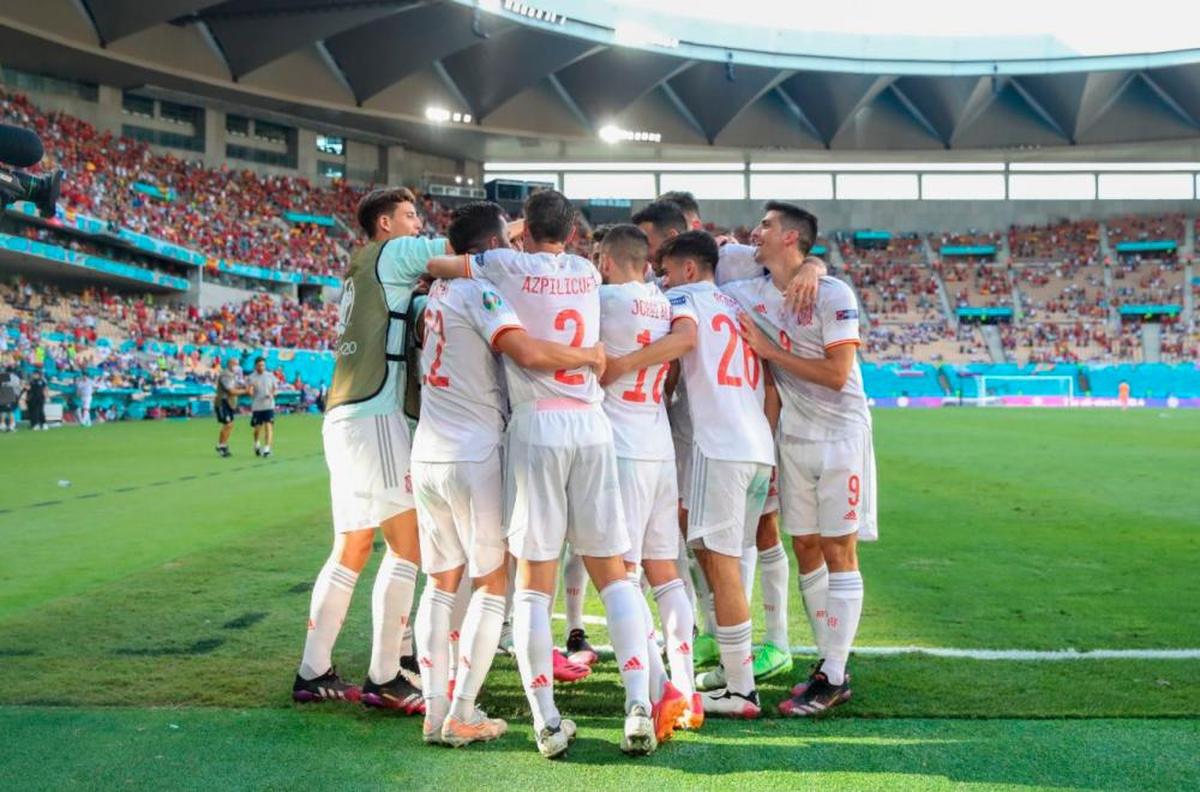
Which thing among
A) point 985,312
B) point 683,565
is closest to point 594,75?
point 985,312

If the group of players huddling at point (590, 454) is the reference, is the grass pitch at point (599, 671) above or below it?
below

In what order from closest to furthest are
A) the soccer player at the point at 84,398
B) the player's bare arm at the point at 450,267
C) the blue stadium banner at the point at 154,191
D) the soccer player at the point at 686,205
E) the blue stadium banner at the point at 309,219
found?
the player's bare arm at the point at 450,267
the soccer player at the point at 686,205
the soccer player at the point at 84,398
the blue stadium banner at the point at 154,191
the blue stadium banner at the point at 309,219

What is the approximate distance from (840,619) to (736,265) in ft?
6.51

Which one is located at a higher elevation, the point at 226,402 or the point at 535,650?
the point at 226,402

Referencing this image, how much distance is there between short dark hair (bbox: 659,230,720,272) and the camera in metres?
5.30

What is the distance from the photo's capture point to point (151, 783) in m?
3.89

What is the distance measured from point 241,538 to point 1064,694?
25.3 ft

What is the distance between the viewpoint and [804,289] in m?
5.25

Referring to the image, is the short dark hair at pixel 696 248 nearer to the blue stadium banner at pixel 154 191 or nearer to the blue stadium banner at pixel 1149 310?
the blue stadium banner at pixel 154 191

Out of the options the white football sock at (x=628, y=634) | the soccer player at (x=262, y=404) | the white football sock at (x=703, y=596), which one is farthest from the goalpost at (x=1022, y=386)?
the white football sock at (x=628, y=634)

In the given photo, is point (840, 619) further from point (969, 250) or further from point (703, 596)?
point (969, 250)

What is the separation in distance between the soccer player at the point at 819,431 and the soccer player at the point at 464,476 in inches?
49.8

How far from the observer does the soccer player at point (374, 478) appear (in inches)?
197

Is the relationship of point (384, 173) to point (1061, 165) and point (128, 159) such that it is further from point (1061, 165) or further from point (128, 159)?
point (1061, 165)
